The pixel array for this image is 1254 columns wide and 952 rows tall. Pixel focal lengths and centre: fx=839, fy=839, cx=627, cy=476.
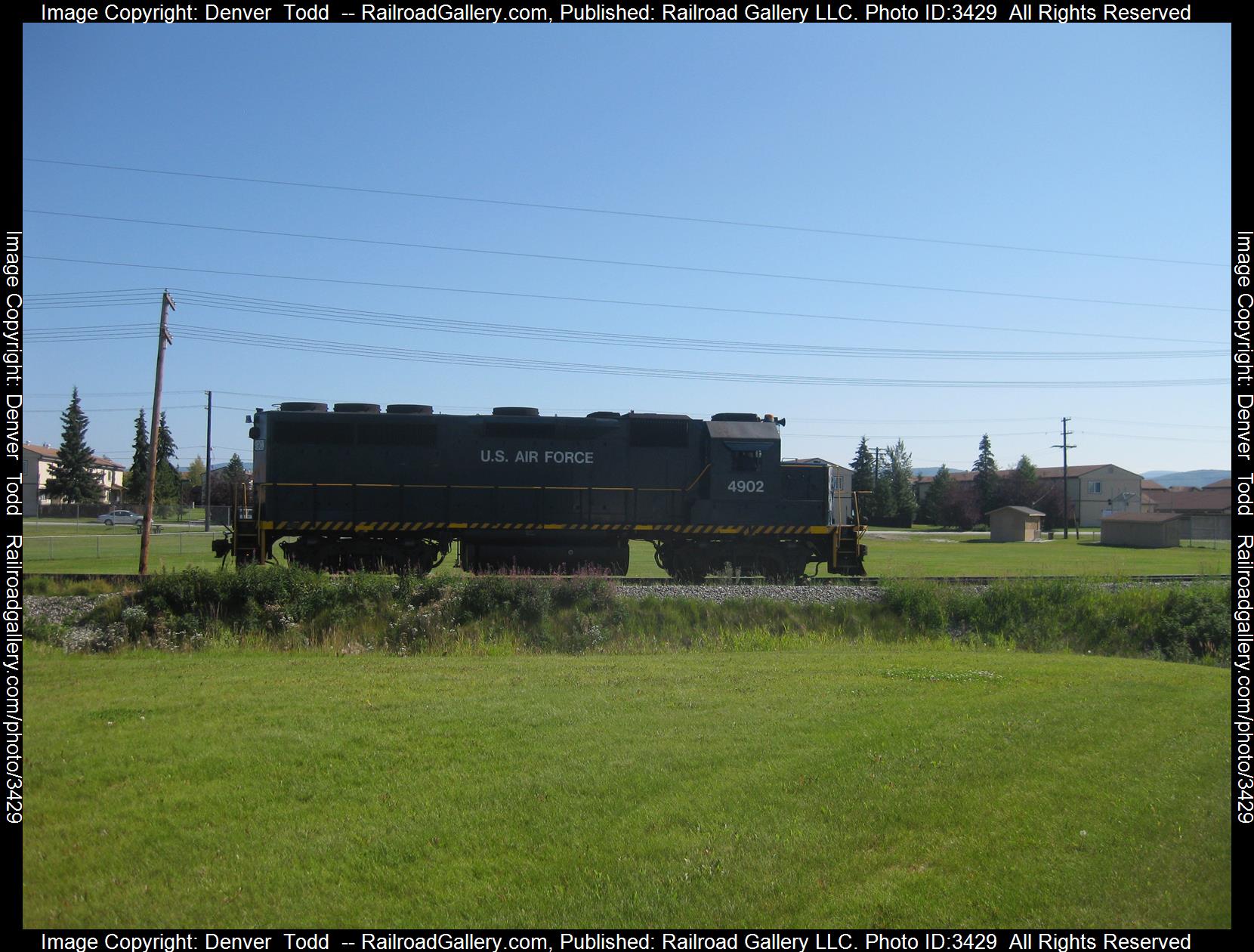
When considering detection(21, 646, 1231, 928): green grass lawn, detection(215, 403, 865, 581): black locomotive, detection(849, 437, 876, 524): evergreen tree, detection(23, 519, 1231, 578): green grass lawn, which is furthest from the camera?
detection(849, 437, 876, 524): evergreen tree

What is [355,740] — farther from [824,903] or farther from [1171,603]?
[1171,603]

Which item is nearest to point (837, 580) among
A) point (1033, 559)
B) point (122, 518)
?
point (1033, 559)

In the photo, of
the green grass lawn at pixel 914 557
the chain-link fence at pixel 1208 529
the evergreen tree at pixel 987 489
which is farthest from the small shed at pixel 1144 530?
the evergreen tree at pixel 987 489

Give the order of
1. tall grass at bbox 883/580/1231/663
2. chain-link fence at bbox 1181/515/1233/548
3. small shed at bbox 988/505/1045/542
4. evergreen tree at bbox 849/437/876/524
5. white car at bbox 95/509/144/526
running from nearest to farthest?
tall grass at bbox 883/580/1231/663, chain-link fence at bbox 1181/515/1233/548, small shed at bbox 988/505/1045/542, white car at bbox 95/509/144/526, evergreen tree at bbox 849/437/876/524

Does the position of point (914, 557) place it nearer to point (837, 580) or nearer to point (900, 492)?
point (837, 580)

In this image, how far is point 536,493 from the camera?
22.4 meters

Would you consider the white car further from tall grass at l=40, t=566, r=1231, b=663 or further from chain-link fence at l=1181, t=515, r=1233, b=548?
chain-link fence at l=1181, t=515, r=1233, b=548

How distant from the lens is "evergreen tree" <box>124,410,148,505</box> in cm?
7381

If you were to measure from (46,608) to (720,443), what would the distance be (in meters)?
15.7

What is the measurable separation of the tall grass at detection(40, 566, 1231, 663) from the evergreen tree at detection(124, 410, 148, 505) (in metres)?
64.6

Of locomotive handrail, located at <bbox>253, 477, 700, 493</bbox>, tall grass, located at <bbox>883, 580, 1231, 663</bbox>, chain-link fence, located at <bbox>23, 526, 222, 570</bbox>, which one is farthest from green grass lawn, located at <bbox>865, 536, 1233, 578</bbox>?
chain-link fence, located at <bbox>23, 526, 222, 570</bbox>

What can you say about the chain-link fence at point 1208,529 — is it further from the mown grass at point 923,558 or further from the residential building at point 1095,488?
the residential building at point 1095,488

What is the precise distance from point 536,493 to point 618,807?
17.4 m
